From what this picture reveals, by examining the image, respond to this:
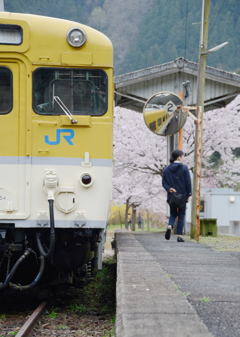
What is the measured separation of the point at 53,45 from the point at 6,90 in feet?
2.21

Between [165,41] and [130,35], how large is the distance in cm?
3418

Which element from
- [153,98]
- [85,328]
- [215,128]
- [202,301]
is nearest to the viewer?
[202,301]

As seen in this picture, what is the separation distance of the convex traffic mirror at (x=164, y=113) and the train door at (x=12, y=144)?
293 inches

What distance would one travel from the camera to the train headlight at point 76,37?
767 centimetres

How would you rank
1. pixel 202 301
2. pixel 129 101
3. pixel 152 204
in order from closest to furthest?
pixel 202 301 < pixel 129 101 < pixel 152 204

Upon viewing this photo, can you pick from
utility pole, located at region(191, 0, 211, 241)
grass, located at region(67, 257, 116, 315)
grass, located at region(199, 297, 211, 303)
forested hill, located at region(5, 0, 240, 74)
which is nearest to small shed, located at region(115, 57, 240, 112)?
utility pole, located at region(191, 0, 211, 241)

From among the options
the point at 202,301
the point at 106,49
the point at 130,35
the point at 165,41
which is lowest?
the point at 202,301

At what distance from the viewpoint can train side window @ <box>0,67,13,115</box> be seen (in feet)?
24.8

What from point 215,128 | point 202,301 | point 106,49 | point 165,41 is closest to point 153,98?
point 106,49

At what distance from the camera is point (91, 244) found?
26.6 feet

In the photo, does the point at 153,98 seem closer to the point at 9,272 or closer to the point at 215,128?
the point at 9,272

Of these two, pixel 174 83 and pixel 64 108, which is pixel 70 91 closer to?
pixel 64 108

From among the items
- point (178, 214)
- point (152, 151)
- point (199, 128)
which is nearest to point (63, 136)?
point (178, 214)

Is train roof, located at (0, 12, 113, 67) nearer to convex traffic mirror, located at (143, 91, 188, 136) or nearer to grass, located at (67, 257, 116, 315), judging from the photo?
grass, located at (67, 257, 116, 315)
